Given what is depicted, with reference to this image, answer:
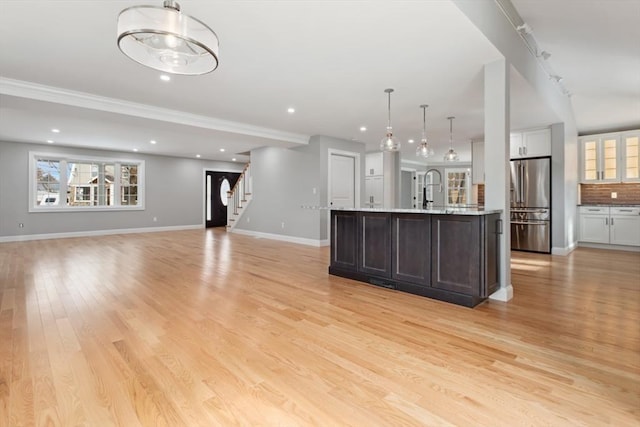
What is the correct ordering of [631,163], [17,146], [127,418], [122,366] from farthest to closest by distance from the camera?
1. [17,146]
2. [631,163]
3. [122,366]
4. [127,418]

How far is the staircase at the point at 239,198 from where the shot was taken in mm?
9891

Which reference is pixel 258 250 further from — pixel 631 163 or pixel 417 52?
pixel 631 163

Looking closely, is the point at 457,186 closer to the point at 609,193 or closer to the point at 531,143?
the point at 609,193

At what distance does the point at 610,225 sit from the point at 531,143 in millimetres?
2535

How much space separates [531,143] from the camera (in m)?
6.30

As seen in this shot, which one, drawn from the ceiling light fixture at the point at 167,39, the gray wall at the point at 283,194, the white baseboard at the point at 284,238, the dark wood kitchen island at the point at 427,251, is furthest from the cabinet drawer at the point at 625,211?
the ceiling light fixture at the point at 167,39

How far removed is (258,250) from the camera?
664 centimetres

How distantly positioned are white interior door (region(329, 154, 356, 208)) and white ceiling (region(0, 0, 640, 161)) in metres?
1.24

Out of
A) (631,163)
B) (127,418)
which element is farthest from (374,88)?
(631,163)

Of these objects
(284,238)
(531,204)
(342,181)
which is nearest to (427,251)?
(531,204)

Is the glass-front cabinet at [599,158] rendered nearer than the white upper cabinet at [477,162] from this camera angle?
Yes

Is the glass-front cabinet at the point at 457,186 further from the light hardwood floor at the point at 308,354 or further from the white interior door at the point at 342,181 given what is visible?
the light hardwood floor at the point at 308,354

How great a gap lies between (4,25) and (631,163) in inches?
397

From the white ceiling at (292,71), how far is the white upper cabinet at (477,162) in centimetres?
73
